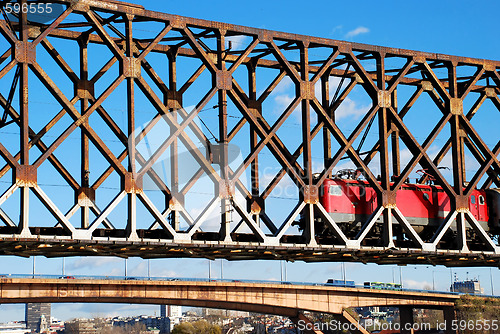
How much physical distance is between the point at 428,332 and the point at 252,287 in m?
49.8

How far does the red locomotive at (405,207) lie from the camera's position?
4559 centimetres

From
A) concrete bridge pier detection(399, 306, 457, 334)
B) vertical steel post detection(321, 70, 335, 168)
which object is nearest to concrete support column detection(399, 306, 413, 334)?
concrete bridge pier detection(399, 306, 457, 334)

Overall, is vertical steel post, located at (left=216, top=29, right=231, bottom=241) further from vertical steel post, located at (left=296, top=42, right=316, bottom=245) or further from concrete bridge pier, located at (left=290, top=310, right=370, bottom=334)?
concrete bridge pier, located at (left=290, top=310, right=370, bottom=334)

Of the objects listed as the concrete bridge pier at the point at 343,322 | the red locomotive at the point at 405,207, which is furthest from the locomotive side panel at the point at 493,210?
the concrete bridge pier at the point at 343,322

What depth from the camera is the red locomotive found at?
45.6 metres

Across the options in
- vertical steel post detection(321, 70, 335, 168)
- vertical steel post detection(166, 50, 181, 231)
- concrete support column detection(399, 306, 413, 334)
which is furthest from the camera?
concrete support column detection(399, 306, 413, 334)

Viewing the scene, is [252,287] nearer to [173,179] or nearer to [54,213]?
[173,179]

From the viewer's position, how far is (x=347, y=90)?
53250 mm

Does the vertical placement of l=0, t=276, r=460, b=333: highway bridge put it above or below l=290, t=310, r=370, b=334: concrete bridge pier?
above

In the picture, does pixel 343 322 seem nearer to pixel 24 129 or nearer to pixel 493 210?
pixel 493 210

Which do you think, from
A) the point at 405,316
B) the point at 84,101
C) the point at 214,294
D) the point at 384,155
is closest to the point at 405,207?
the point at 384,155

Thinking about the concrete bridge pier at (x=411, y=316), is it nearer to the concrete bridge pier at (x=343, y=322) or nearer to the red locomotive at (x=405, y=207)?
the concrete bridge pier at (x=343, y=322)

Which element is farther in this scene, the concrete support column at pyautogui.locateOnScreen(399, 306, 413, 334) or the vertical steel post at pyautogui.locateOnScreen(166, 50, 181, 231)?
the concrete support column at pyautogui.locateOnScreen(399, 306, 413, 334)

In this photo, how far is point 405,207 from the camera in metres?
48.1
